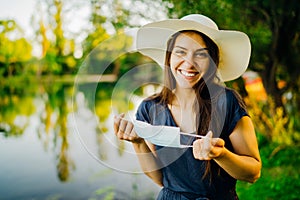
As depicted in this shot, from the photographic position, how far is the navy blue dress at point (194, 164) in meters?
1.18

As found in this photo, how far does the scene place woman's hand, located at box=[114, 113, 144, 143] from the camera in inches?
44.3

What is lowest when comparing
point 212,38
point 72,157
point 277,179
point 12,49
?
point 72,157

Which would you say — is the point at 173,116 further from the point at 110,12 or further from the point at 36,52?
the point at 36,52

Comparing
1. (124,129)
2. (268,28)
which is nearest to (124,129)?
(124,129)

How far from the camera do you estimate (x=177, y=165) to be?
1255 millimetres

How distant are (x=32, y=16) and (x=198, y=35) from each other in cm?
788

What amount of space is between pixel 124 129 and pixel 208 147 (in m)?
0.29

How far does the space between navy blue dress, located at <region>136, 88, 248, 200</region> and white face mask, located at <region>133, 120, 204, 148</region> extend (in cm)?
6

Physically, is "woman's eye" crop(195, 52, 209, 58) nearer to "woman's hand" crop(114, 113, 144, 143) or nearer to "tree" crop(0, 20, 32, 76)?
"woman's hand" crop(114, 113, 144, 143)

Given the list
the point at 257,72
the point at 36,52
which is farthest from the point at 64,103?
the point at 257,72

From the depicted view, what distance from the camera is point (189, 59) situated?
1.17 m

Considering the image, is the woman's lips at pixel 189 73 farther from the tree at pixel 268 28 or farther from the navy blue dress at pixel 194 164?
the tree at pixel 268 28

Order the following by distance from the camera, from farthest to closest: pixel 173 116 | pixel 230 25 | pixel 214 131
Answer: pixel 230 25 < pixel 173 116 < pixel 214 131

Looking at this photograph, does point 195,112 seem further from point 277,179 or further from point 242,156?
point 277,179
